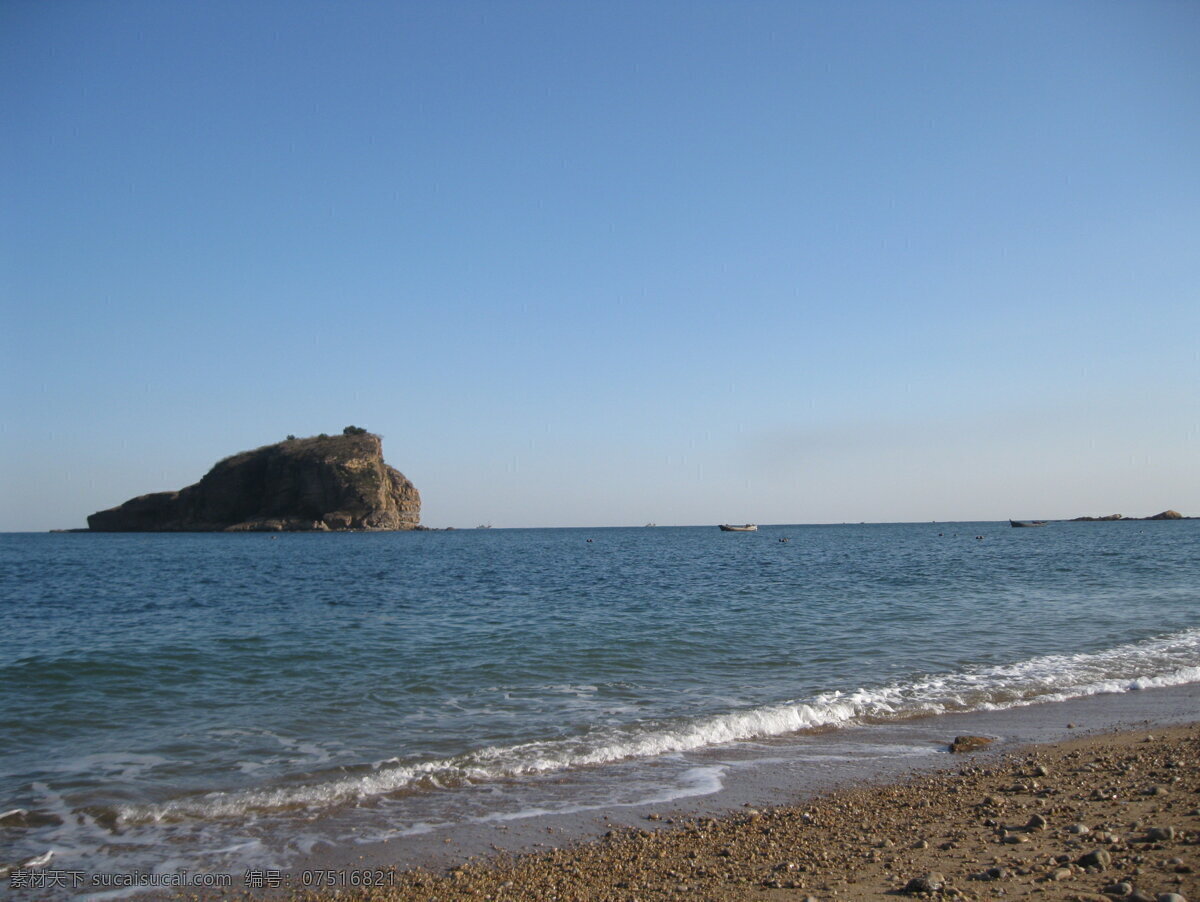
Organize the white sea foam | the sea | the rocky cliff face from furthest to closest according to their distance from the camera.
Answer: the rocky cliff face → the white sea foam → the sea

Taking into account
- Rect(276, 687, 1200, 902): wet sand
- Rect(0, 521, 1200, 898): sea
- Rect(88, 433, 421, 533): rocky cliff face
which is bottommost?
Rect(0, 521, 1200, 898): sea

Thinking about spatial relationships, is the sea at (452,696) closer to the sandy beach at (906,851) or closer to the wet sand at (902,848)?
the wet sand at (902,848)

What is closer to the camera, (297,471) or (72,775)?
(72,775)

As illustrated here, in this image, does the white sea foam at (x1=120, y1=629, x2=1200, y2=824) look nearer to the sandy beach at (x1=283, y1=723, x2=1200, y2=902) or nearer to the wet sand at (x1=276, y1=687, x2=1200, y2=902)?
the wet sand at (x1=276, y1=687, x2=1200, y2=902)

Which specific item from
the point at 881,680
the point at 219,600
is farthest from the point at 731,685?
the point at 219,600

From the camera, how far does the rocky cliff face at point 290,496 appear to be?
148 m

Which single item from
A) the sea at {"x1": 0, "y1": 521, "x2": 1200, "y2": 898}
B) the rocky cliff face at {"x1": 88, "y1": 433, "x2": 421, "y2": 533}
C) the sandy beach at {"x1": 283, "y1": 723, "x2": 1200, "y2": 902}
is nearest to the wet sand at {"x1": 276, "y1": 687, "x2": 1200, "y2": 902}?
the sandy beach at {"x1": 283, "y1": 723, "x2": 1200, "y2": 902}

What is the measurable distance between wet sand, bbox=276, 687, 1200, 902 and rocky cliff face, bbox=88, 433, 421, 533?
14745cm

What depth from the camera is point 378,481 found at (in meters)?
152

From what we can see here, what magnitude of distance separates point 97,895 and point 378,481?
495ft

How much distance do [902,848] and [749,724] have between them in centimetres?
459

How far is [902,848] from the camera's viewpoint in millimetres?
6594

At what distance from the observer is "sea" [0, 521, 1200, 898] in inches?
320

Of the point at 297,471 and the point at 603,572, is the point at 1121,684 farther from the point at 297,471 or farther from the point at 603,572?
the point at 297,471
